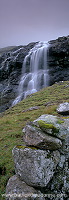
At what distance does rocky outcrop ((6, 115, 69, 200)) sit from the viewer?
247 inches

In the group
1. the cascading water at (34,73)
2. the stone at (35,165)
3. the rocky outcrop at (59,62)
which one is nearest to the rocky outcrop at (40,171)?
the stone at (35,165)

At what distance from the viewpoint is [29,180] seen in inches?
256

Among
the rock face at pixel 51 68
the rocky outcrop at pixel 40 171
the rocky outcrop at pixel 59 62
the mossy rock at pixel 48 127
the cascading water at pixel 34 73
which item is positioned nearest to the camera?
the rocky outcrop at pixel 40 171

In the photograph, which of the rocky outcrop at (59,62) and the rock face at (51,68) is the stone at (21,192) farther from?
the rocky outcrop at (59,62)

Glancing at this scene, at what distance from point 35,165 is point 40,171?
36cm

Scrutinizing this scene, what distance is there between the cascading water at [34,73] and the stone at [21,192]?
1849 inches

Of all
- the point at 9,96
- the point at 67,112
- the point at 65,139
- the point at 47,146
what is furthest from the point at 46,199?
the point at 9,96

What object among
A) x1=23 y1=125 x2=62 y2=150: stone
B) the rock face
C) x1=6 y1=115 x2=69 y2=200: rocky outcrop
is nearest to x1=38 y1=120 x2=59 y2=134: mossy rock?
x1=6 y1=115 x2=69 y2=200: rocky outcrop

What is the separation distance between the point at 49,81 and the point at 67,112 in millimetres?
45324

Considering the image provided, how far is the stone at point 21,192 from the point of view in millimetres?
5888

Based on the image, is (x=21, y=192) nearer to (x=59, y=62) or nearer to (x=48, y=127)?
(x=48, y=127)

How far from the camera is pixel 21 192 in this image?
6051mm

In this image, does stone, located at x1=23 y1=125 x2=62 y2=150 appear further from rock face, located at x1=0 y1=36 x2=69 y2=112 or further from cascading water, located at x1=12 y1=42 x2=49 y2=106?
rock face, located at x1=0 y1=36 x2=69 y2=112

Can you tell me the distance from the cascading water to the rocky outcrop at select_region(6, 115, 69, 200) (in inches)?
1816
